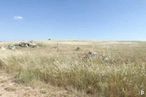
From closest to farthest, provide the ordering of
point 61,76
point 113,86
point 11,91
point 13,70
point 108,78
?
point 113,86, point 108,78, point 11,91, point 61,76, point 13,70

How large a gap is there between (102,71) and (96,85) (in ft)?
1.25

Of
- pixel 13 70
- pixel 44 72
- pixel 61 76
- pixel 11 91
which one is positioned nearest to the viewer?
pixel 11 91

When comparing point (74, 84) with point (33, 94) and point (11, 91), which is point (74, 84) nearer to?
point (33, 94)

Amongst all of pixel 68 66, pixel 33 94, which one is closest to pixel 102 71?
pixel 68 66

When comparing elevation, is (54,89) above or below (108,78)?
below

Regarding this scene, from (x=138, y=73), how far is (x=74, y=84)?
60.0 inches

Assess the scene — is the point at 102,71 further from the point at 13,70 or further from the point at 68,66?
the point at 13,70

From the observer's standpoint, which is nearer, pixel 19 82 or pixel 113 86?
pixel 113 86

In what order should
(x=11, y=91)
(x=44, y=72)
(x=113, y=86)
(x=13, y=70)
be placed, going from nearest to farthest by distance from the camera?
1. (x=113, y=86)
2. (x=11, y=91)
3. (x=44, y=72)
4. (x=13, y=70)

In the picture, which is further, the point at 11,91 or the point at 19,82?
the point at 19,82

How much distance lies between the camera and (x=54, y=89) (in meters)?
5.07

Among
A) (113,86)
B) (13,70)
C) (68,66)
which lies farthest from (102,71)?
(13,70)

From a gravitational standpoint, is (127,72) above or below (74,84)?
above

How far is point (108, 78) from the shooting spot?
185 inches
